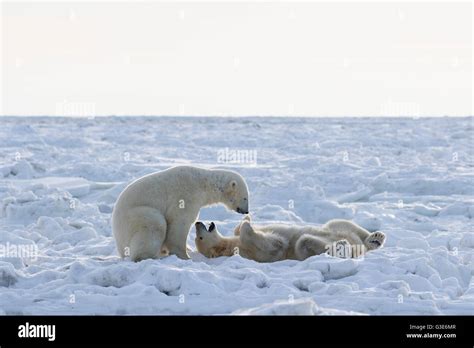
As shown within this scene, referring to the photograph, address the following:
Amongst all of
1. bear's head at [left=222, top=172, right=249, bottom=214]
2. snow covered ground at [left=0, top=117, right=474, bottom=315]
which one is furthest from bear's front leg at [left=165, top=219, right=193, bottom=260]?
bear's head at [left=222, top=172, right=249, bottom=214]

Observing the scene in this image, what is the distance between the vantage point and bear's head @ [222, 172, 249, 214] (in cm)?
696

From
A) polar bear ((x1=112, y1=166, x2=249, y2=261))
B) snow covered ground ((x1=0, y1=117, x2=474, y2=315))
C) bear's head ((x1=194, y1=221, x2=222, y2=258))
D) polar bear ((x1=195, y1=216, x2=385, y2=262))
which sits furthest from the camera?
bear's head ((x1=194, y1=221, x2=222, y2=258))

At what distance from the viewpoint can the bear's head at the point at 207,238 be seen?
692 centimetres

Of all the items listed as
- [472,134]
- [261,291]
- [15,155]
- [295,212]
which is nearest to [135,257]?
[261,291]

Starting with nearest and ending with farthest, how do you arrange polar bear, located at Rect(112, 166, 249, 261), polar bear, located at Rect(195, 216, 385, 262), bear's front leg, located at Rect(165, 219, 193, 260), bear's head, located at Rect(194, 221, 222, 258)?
polar bear, located at Rect(112, 166, 249, 261), bear's front leg, located at Rect(165, 219, 193, 260), polar bear, located at Rect(195, 216, 385, 262), bear's head, located at Rect(194, 221, 222, 258)

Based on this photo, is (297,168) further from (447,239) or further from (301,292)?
(301,292)

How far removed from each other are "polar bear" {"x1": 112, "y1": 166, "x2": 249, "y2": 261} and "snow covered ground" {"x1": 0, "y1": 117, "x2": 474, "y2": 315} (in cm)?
25

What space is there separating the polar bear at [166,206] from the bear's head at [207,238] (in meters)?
0.24

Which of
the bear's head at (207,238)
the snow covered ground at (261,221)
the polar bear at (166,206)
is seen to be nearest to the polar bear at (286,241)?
the bear's head at (207,238)

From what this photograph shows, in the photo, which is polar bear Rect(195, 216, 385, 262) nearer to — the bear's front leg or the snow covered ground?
the snow covered ground

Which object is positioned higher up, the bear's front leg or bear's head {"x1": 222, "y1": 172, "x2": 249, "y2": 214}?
bear's head {"x1": 222, "y1": 172, "x2": 249, "y2": 214}

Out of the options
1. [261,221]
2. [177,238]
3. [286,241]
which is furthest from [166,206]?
[261,221]

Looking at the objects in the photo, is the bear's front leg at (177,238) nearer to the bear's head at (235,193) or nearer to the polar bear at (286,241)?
the polar bear at (286,241)
